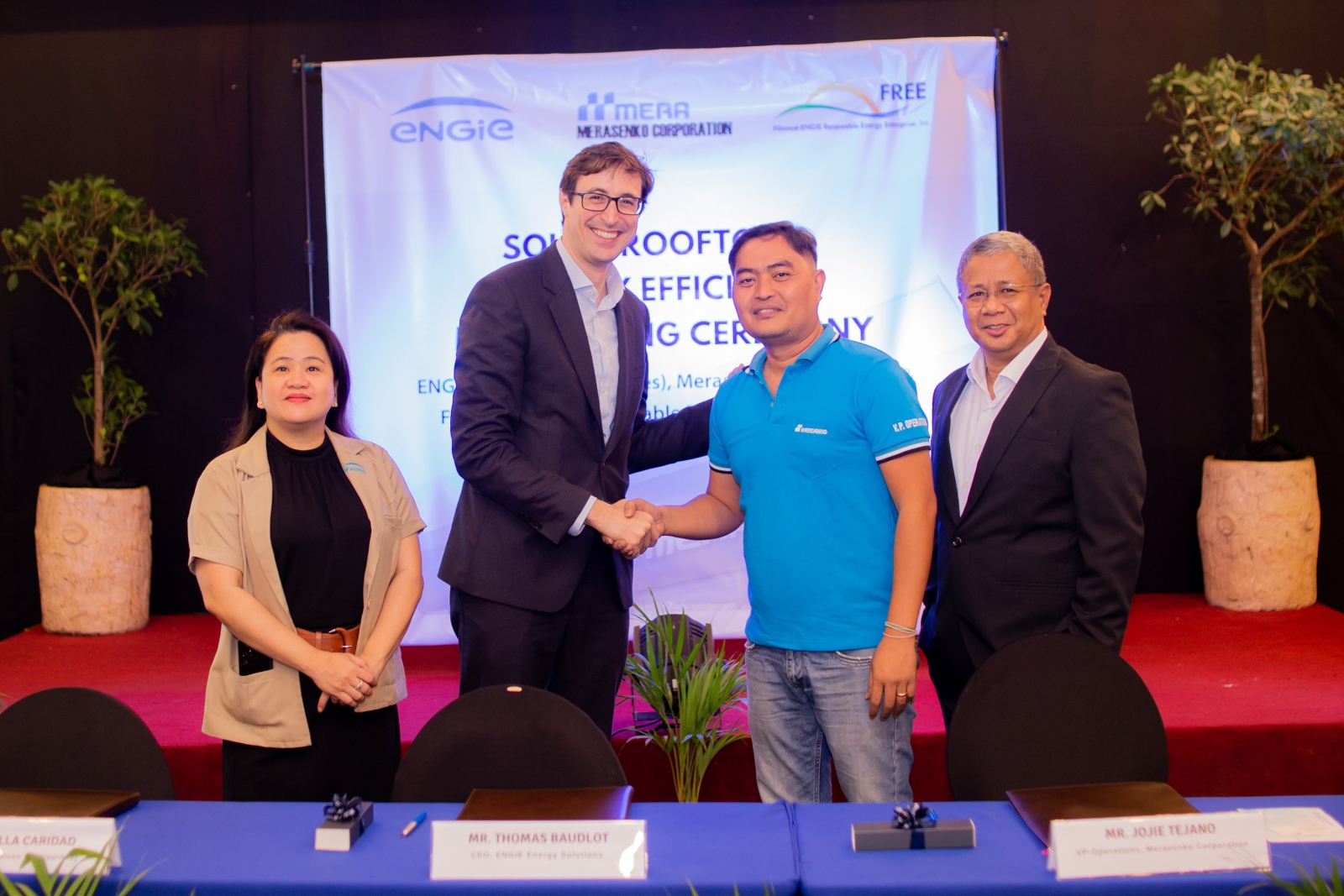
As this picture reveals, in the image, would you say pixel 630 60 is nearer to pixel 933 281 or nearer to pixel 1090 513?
pixel 933 281

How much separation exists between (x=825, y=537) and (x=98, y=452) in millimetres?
3724

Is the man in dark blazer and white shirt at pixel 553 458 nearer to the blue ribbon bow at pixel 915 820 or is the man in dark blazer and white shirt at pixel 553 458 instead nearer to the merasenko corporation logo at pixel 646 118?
the blue ribbon bow at pixel 915 820

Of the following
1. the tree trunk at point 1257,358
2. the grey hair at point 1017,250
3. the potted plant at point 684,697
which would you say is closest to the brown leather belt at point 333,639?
the potted plant at point 684,697

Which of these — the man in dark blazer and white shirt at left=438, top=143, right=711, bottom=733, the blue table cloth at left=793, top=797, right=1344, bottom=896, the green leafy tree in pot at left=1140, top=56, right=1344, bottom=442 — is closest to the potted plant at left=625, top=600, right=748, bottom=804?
the man in dark blazer and white shirt at left=438, top=143, right=711, bottom=733

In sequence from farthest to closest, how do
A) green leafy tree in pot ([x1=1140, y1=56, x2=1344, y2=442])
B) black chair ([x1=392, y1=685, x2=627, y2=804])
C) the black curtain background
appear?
the black curtain background → green leafy tree in pot ([x1=1140, y1=56, x2=1344, y2=442]) → black chair ([x1=392, y1=685, x2=627, y2=804])

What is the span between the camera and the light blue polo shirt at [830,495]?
1.91 meters

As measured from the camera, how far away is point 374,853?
129 centimetres

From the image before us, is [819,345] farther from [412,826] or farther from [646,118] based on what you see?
[646,118]

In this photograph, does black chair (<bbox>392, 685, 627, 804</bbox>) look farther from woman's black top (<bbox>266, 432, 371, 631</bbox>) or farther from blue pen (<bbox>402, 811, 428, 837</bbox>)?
woman's black top (<bbox>266, 432, 371, 631</bbox>)

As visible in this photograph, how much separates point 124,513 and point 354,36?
94.0 inches

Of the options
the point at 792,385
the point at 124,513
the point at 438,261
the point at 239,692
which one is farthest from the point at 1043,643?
the point at 124,513

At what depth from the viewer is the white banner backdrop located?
3.95 meters

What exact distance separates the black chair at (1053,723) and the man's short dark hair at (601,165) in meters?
1.30

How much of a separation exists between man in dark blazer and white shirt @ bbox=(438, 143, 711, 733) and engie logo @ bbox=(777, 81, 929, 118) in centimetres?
198
